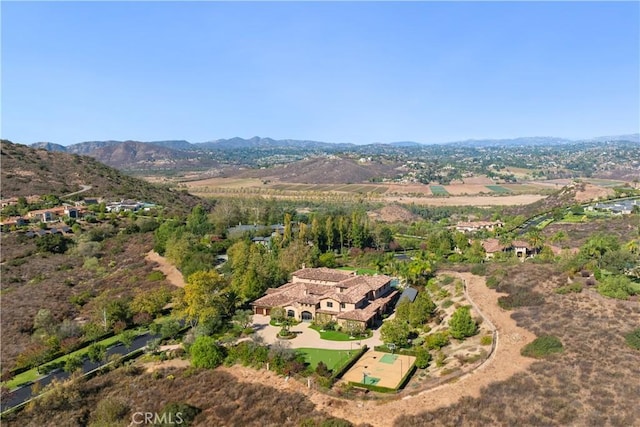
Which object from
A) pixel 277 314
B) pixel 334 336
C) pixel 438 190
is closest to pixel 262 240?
pixel 277 314

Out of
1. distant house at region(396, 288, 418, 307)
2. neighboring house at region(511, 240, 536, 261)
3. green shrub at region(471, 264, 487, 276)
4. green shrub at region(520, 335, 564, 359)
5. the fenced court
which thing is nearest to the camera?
green shrub at region(520, 335, 564, 359)

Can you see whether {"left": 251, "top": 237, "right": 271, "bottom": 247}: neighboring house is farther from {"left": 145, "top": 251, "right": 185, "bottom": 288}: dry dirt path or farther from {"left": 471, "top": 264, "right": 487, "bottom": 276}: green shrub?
{"left": 471, "top": 264, "right": 487, "bottom": 276}: green shrub

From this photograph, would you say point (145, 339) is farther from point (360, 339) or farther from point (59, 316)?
point (360, 339)

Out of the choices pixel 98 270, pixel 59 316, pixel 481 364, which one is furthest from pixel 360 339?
pixel 98 270

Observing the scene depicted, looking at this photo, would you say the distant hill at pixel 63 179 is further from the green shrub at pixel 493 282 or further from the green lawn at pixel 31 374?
the green shrub at pixel 493 282

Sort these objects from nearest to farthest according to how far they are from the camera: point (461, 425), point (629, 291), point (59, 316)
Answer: point (461, 425) < point (629, 291) < point (59, 316)

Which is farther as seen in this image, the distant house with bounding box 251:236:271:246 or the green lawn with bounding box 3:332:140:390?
the distant house with bounding box 251:236:271:246

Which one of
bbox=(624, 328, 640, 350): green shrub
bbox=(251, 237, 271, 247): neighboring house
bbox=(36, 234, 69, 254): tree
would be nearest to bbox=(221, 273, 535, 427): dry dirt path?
bbox=(624, 328, 640, 350): green shrub
